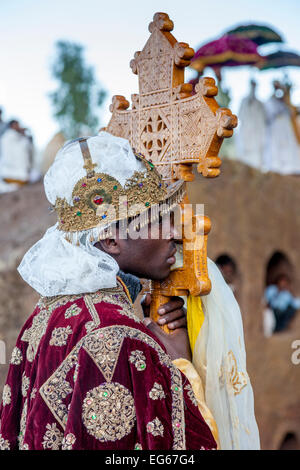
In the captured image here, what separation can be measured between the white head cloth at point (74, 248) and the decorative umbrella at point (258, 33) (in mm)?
8231

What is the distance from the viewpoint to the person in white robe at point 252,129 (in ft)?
31.8

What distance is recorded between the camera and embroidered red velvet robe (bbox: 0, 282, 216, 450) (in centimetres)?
162

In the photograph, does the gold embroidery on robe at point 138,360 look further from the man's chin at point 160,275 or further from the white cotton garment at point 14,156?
the white cotton garment at point 14,156

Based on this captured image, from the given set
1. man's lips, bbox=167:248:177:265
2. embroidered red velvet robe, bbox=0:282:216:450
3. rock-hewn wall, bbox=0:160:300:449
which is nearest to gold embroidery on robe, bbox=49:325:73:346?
embroidered red velvet robe, bbox=0:282:216:450

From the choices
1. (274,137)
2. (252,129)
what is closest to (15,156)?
(252,129)

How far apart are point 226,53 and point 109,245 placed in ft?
24.8

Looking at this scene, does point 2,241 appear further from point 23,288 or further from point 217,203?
point 217,203

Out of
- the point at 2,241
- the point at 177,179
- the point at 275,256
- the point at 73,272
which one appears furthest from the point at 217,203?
the point at 73,272

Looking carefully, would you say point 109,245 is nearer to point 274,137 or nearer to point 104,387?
point 104,387

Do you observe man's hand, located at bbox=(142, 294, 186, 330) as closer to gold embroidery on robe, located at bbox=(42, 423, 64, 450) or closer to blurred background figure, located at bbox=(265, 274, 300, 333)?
gold embroidery on robe, located at bbox=(42, 423, 64, 450)

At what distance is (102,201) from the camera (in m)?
1.88

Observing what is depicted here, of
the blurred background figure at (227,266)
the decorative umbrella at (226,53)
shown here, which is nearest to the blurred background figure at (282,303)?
the blurred background figure at (227,266)
